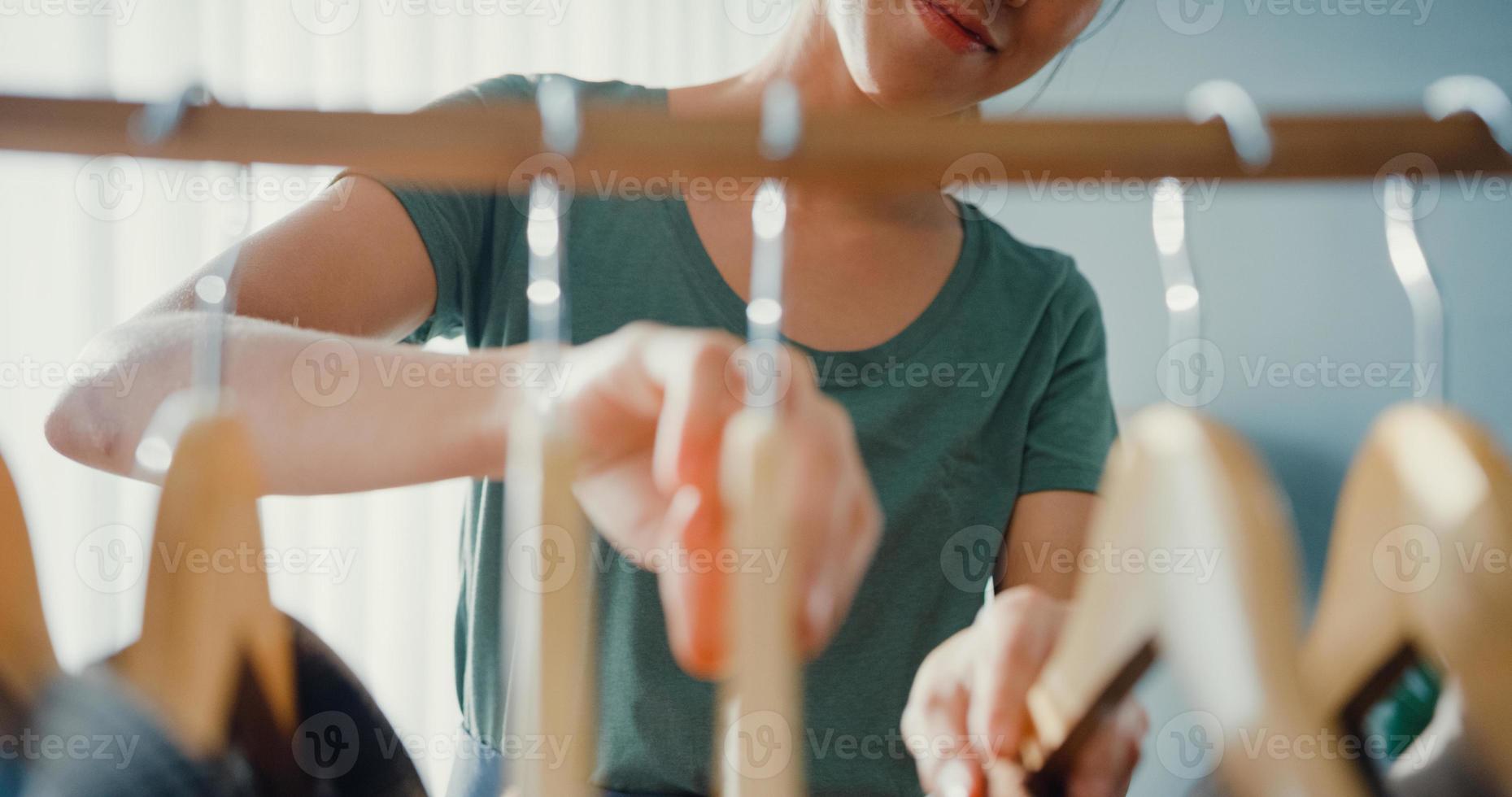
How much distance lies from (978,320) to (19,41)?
126 cm

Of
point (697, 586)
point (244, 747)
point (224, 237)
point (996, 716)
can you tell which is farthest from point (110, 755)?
point (224, 237)

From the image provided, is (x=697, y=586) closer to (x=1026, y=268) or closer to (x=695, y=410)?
(x=695, y=410)

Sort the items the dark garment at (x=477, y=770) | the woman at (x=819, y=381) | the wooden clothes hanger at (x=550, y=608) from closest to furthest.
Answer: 1. the wooden clothes hanger at (x=550, y=608)
2. the woman at (x=819, y=381)
3. the dark garment at (x=477, y=770)

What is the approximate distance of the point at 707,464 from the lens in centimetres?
31

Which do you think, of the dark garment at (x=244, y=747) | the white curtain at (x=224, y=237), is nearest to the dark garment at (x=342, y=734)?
the dark garment at (x=244, y=747)

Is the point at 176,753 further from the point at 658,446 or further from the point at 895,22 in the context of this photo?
the point at 895,22

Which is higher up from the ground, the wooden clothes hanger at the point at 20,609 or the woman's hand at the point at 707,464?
the woman's hand at the point at 707,464

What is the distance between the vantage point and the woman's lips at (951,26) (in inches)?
23.9

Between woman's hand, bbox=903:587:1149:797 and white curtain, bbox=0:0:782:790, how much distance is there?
954mm

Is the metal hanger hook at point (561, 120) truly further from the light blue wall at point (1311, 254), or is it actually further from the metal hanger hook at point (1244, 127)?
the light blue wall at point (1311, 254)

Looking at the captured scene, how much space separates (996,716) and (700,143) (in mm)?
247

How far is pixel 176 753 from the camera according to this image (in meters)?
0.32

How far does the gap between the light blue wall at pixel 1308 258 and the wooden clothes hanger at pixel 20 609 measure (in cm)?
129

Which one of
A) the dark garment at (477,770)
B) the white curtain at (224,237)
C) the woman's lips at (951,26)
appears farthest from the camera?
the white curtain at (224,237)
